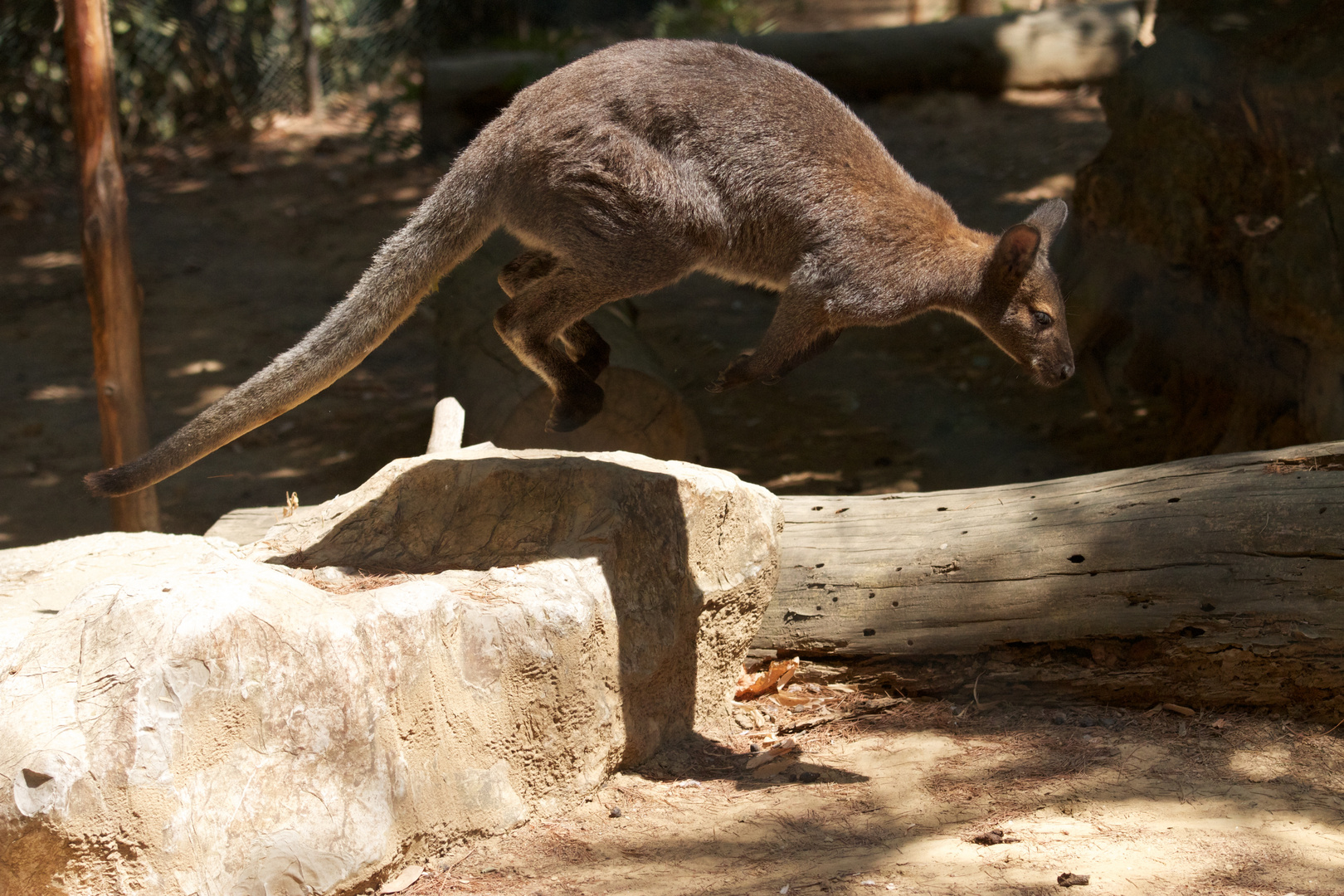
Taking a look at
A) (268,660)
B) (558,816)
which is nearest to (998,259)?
(558,816)

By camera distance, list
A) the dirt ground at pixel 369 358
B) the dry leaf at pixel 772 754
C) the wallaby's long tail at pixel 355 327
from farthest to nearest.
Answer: the dirt ground at pixel 369 358 → the dry leaf at pixel 772 754 → the wallaby's long tail at pixel 355 327

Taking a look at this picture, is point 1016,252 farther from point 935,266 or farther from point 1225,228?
point 1225,228

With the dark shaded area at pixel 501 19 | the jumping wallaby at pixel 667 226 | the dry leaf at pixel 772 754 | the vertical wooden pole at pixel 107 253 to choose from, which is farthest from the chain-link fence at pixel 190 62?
the dry leaf at pixel 772 754

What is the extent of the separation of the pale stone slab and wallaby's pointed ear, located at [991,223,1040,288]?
1326 millimetres

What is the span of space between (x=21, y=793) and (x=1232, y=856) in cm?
334

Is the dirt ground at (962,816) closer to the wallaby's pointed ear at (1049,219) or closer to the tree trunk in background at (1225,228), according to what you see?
the wallaby's pointed ear at (1049,219)

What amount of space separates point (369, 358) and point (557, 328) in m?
5.89

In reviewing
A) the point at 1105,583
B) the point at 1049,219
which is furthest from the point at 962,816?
the point at 1049,219

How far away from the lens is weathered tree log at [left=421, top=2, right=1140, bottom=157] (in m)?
11.4

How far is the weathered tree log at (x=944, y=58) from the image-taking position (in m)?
11.4

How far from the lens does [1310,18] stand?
623 centimetres

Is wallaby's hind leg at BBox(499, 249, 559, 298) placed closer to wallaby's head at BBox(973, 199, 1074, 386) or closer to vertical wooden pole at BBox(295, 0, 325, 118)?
wallaby's head at BBox(973, 199, 1074, 386)

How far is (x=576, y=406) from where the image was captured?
15.4 feet

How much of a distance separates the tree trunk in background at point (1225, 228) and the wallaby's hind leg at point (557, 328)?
3.71m
